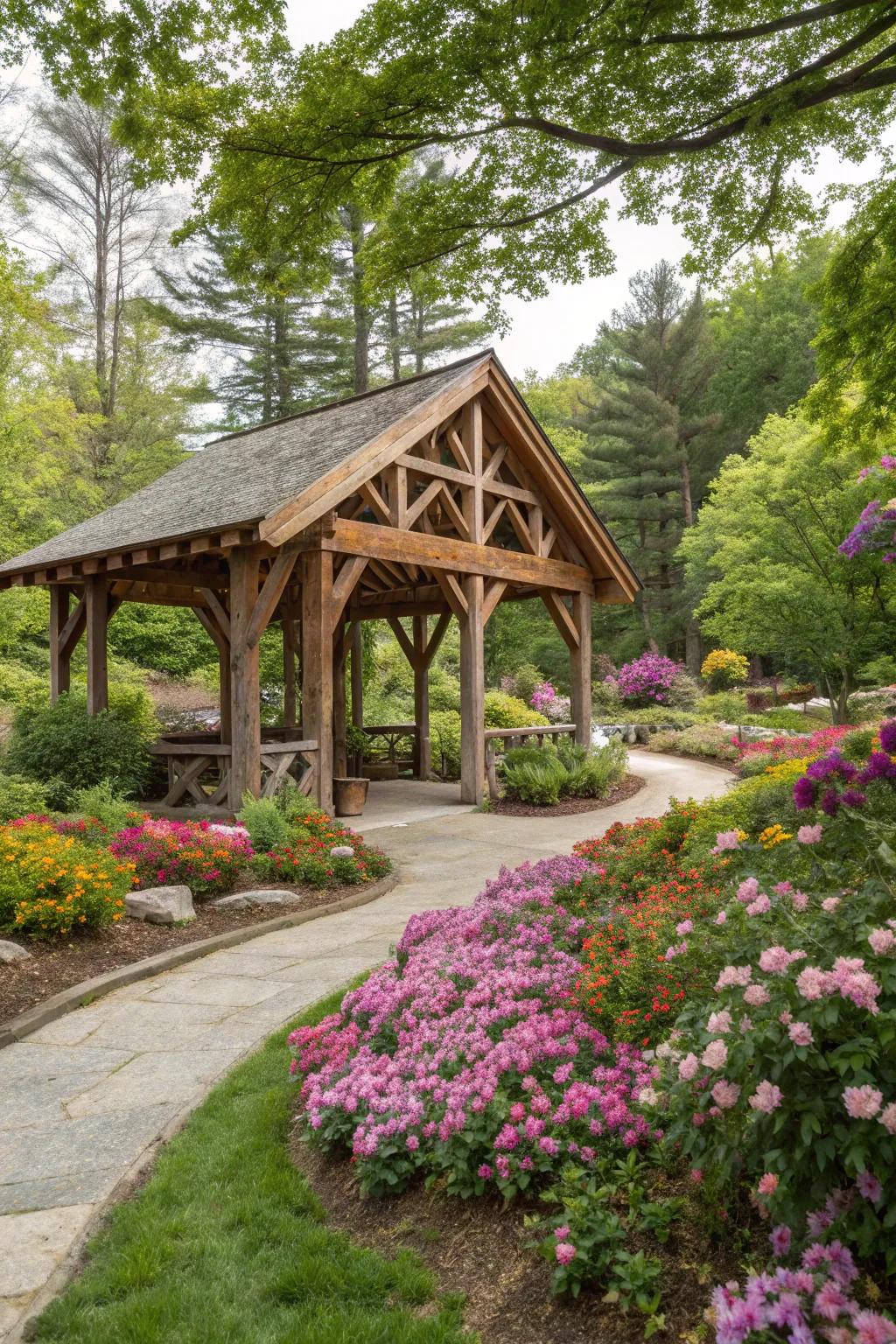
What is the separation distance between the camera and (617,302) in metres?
33.0

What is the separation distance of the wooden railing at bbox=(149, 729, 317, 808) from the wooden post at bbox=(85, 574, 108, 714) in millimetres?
1693

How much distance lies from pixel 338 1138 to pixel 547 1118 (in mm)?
857

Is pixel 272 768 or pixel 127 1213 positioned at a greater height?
pixel 272 768

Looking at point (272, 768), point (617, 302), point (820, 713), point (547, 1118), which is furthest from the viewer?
point (617, 302)

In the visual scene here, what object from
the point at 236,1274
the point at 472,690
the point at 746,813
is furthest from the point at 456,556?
the point at 236,1274

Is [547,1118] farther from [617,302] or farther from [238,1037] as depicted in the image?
[617,302]

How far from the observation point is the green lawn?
2.32m

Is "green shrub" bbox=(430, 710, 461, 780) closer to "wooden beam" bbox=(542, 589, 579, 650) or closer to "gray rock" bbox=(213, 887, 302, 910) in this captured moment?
"wooden beam" bbox=(542, 589, 579, 650)

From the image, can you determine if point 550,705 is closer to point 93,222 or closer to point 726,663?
point 726,663

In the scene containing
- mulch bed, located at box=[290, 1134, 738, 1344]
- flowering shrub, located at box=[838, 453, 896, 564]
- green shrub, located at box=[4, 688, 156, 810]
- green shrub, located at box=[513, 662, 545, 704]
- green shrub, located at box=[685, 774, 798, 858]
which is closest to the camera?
mulch bed, located at box=[290, 1134, 738, 1344]

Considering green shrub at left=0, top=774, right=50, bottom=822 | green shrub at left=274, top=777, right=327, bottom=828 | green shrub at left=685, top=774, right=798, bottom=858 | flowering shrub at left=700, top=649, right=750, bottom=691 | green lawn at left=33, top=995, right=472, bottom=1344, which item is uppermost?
flowering shrub at left=700, top=649, right=750, bottom=691

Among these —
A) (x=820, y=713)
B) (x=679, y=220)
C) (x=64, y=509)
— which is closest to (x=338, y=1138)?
(x=679, y=220)

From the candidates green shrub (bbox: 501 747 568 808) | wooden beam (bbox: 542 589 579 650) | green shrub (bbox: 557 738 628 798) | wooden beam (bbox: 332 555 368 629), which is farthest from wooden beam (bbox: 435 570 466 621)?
green shrub (bbox: 557 738 628 798)

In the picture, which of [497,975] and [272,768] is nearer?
[497,975]
